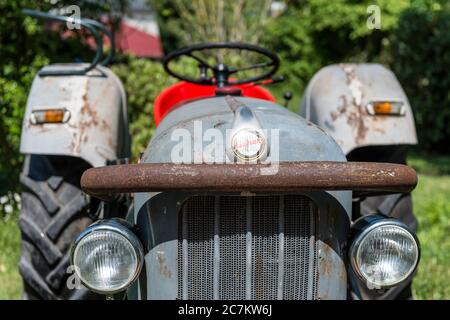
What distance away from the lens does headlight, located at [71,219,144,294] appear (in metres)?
2.42

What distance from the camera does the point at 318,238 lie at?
253 centimetres

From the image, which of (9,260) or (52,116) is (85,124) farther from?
(9,260)

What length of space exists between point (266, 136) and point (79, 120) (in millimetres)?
1368

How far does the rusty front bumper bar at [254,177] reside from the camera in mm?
2258

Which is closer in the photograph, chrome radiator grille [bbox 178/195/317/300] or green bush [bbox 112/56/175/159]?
chrome radiator grille [bbox 178/195/317/300]

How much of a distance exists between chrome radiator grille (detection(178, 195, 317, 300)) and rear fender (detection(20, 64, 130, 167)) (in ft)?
3.60

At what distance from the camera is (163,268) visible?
8.27 ft

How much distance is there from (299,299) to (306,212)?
325 mm

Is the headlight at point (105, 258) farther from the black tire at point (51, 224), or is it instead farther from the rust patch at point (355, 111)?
the rust patch at point (355, 111)

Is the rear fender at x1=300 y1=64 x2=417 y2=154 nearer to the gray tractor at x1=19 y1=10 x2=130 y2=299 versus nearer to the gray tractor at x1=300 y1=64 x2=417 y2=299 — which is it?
the gray tractor at x1=300 y1=64 x2=417 y2=299

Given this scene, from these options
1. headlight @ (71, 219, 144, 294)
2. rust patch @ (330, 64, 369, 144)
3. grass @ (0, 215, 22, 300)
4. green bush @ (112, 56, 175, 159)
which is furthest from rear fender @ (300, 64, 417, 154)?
green bush @ (112, 56, 175, 159)

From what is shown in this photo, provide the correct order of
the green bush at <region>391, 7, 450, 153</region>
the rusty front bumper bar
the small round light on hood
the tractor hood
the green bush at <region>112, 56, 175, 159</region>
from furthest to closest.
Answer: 1. the green bush at <region>391, 7, 450, 153</region>
2. the green bush at <region>112, 56, 175, 159</region>
3. the tractor hood
4. the small round light on hood
5. the rusty front bumper bar

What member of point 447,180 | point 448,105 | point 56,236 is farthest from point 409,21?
point 56,236
